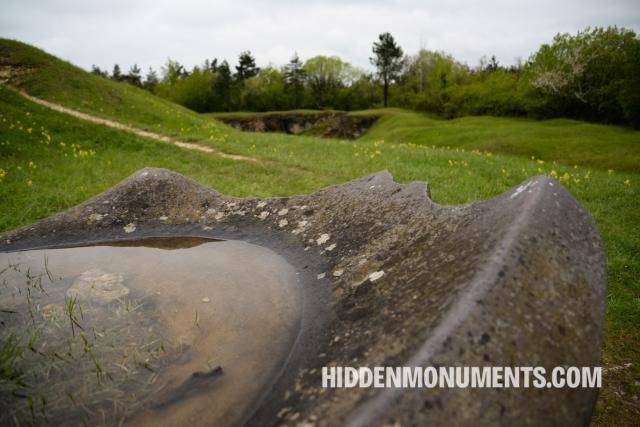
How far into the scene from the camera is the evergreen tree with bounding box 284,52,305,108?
76.1 metres

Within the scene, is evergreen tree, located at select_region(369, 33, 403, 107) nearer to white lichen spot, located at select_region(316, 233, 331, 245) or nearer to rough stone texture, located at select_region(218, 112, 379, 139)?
rough stone texture, located at select_region(218, 112, 379, 139)

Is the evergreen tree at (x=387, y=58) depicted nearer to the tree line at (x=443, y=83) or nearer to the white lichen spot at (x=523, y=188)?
the tree line at (x=443, y=83)

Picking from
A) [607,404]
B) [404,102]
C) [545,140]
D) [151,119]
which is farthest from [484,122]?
[607,404]

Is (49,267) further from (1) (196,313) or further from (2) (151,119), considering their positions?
(2) (151,119)

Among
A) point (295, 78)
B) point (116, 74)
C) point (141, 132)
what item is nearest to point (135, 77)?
point (116, 74)

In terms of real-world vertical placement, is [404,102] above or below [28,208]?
above

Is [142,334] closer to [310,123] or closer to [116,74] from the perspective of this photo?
[310,123]

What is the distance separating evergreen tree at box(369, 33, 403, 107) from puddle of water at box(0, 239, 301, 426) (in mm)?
72301

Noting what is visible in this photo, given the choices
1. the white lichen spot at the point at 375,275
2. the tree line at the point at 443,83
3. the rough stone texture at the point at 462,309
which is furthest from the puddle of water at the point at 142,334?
the tree line at the point at 443,83

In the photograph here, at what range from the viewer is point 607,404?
3047 millimetres

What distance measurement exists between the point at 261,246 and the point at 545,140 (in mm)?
28759

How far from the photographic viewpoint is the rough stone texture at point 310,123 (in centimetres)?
5425

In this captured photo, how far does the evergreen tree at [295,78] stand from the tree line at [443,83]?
22cm

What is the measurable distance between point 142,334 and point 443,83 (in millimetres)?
59858
